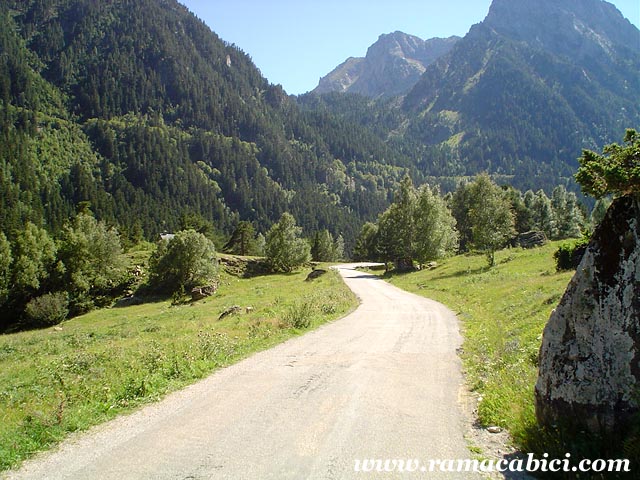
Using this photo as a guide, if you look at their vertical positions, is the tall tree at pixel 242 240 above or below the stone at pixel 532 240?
above

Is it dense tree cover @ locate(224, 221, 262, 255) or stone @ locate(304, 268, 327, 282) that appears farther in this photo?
dense tree cover @ locate(224, 221, 262, 255)

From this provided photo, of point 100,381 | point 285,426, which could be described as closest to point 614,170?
point 285,426

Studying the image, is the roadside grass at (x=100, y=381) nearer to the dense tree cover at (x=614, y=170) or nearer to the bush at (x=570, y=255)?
the dense tree cover at (x=614, y=170)

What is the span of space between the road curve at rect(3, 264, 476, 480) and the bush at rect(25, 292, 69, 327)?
53420mm

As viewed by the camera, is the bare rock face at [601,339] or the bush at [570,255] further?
the bush at [570,255]

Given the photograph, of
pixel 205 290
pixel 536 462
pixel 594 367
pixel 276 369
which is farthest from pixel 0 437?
pixel 205 290

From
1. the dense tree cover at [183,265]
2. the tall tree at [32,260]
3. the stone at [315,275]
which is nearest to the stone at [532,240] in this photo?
the stone at [315,275]

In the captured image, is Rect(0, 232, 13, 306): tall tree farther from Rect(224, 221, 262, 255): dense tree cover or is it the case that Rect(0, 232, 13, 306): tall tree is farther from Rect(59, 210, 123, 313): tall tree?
Rect(224, 221, 262, 255): dense tree cover

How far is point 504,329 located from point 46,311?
59202 mm

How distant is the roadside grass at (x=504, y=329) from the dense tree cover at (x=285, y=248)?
36848 mm

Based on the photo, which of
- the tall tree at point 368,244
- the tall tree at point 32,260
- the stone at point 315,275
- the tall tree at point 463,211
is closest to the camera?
the stone at point 315,275

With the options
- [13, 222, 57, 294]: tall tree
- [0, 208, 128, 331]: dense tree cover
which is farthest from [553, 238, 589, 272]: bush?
[13, 222, 57, 294]: tall tree

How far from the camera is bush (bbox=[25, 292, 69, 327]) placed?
177ft

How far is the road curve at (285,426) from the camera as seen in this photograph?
22.0 feet
